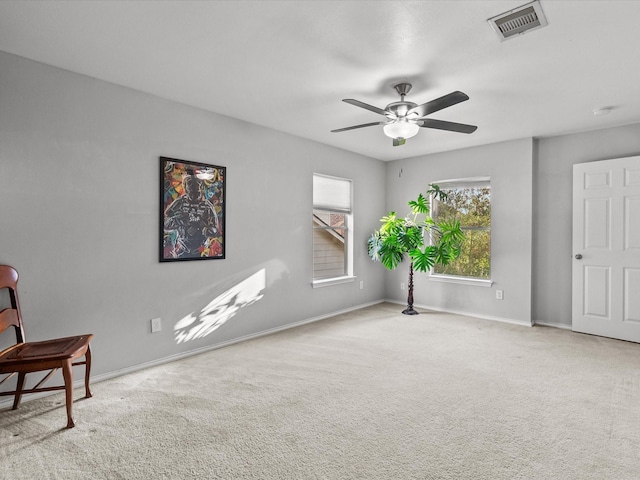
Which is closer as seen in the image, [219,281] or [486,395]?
[486,395]

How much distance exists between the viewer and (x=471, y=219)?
507 cm

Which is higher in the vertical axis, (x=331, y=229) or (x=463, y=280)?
(x=331, y=229)

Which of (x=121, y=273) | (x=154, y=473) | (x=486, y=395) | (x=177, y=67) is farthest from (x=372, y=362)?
(x=177, y=67)

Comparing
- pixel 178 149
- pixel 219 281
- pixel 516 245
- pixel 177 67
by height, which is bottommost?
pixel 219 281

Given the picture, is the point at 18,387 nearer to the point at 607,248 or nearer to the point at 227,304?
the point at 227,304

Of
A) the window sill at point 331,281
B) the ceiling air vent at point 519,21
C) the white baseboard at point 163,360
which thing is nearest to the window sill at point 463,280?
the window sill at point 331,281

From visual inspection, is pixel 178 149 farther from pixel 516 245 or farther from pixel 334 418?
pixel 516 245

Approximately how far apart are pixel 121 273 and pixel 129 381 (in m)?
0.88

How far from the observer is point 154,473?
5.75 feet

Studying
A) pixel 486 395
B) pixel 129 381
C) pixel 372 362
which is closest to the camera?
pixel 486 395

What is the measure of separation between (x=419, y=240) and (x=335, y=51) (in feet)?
10.6

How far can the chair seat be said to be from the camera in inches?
80.9

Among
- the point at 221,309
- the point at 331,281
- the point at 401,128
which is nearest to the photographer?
the point at 401,128

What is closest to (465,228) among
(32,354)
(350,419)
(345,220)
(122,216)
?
(345,220)
